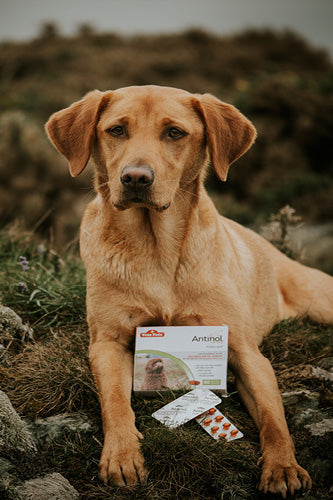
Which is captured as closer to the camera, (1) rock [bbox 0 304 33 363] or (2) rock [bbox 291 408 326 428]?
(2) rock [bbox 291 408 326 428]

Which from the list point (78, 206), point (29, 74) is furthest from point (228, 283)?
point (29, 74)

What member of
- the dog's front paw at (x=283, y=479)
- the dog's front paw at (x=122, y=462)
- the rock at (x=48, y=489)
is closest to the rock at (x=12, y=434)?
the rock at (x=48, y=489)

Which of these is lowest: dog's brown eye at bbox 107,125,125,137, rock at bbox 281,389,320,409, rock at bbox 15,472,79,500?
rock at bbox 15,472,79,500

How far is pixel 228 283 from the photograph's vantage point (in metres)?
3.04

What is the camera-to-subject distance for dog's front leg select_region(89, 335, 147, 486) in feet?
7.32

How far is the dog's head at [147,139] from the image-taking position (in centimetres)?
260

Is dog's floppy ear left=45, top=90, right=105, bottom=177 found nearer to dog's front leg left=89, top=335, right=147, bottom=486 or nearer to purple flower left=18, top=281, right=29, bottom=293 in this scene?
dog's front leg left=89, top=335, right=147, bottom=486

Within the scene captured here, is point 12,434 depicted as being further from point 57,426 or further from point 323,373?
point 323,373

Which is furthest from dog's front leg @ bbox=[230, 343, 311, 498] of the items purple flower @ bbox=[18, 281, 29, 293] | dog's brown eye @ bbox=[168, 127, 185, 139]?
purple flower @ bbox=[18, 281, 29, 293]

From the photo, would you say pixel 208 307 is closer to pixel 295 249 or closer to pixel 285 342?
pixel 285 342

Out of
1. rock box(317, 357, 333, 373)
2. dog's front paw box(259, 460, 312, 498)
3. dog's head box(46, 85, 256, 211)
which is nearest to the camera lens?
dog's front paw box(259, 460, 312, 498)

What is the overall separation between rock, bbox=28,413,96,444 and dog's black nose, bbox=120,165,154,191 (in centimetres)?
127

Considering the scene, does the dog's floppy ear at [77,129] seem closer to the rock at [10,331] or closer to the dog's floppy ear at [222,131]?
the dog's floppy ear at [222,131]

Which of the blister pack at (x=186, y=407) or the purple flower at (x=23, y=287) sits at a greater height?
the purple flower at (x=23, y=287)
